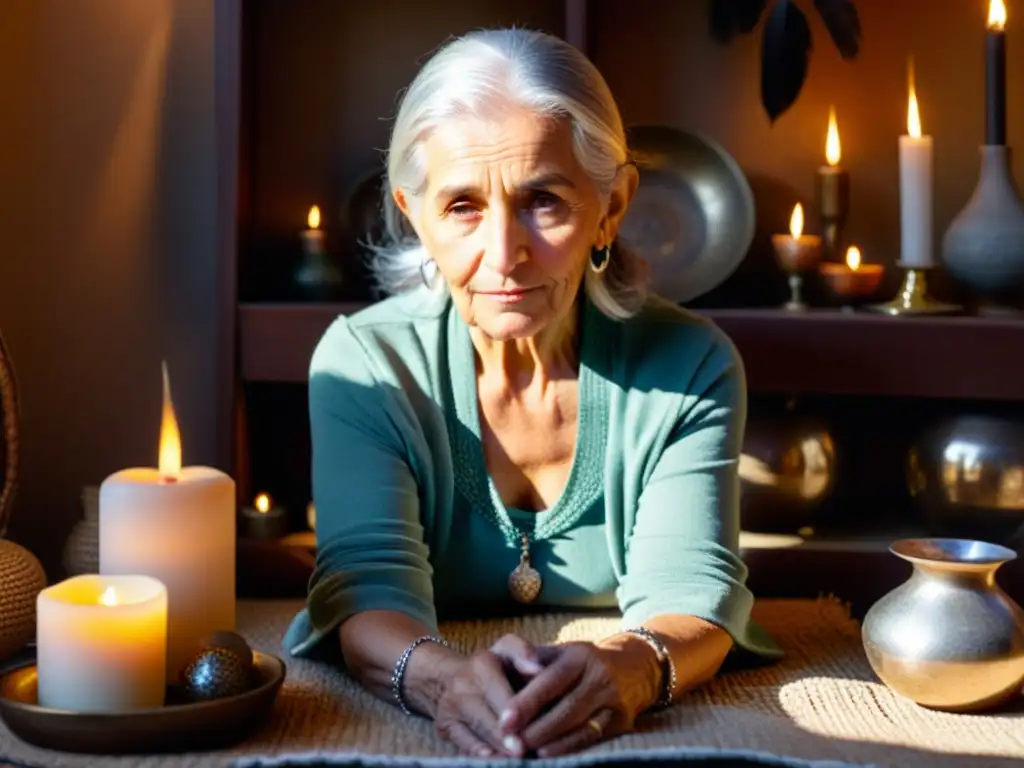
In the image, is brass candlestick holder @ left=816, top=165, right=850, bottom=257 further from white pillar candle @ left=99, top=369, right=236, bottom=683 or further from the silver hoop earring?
white pillar candle @ left=99, top=369, right=236, bottom=683

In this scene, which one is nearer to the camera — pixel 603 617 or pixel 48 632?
pixel 48 632

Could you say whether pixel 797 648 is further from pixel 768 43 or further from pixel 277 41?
pixel 277 41

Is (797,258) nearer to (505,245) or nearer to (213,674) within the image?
(505,245)

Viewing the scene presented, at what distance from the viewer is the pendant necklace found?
5.68ft

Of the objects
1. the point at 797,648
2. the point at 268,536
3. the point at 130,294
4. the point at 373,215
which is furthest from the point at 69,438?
the point at 797,648

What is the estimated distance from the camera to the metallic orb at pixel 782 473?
207 cm

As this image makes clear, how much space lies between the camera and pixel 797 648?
68.1 inches

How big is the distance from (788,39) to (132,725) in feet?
4.60

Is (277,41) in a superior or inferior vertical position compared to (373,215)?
superior

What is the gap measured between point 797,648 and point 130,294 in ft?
3.78

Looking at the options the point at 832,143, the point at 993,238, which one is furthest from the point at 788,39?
the point at 993,238

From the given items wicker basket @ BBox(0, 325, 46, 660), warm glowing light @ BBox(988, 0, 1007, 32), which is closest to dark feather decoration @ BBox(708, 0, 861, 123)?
warm glowing light @ BBox(988, 0, 1007, 32)

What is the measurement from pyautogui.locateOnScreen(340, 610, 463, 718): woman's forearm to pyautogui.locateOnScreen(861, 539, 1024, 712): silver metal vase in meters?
0.44

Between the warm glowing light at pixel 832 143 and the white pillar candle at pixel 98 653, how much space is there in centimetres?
130
